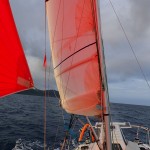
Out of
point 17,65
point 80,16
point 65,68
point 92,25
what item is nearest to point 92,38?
point 92,25

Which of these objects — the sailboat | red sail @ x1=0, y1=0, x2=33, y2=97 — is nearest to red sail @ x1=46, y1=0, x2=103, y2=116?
the sailboat

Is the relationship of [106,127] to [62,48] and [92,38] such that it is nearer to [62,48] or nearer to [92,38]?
[92,38]

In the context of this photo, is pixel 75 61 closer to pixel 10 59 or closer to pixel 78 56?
pixel 78 56

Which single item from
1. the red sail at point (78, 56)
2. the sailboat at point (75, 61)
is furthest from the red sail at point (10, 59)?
the red sail at point (78, 56)

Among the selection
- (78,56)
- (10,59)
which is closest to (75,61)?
(78,56)

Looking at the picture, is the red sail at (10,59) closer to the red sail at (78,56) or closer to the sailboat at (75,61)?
the sailboat at (75,61)

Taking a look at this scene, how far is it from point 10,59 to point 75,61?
1.53 meters

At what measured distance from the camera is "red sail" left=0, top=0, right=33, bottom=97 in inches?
189

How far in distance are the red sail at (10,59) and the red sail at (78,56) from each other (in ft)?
3.57

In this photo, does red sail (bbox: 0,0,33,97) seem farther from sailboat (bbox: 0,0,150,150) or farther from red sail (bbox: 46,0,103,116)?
red sail (bbox: 46,0,103,116)

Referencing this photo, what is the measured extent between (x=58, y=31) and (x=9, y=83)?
2.20 meters

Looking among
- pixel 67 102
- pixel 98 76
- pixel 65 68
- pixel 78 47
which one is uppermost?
pixel 78 47

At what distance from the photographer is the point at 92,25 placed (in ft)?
17.4

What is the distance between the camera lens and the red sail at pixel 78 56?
17.0ft
